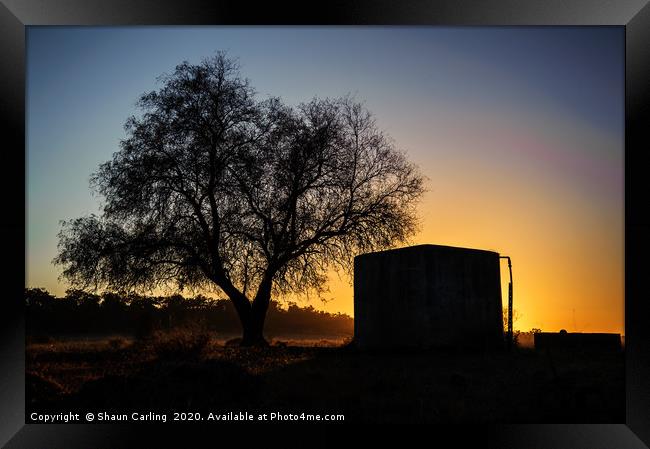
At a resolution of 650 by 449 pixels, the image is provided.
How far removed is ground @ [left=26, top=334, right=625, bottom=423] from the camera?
36.8 feet

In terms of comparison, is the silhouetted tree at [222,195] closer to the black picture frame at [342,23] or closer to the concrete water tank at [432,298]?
the concrete water tank at [432,298]

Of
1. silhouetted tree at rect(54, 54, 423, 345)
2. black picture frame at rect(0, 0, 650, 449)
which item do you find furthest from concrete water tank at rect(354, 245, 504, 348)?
black picture frame at rect(0, 0, 650, 449)

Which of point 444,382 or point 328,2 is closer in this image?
point 328,2

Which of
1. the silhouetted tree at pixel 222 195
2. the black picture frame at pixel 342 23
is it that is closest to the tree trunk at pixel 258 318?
the silhouetted tree at pixel 222 195

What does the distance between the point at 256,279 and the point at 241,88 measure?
238 inches

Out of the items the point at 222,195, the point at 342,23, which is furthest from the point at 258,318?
the point at 342,23

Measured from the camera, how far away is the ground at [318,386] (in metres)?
11.2

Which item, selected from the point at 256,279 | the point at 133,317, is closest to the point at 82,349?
the point at 133,317

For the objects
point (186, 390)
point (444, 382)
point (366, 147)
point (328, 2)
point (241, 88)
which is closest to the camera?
point (328, 2)

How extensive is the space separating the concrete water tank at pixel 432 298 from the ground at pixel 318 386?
3.35m

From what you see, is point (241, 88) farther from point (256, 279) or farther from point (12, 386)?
point (12, 386)

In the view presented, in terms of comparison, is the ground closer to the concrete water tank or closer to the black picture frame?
the black picture frame

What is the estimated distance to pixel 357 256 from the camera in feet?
76.9

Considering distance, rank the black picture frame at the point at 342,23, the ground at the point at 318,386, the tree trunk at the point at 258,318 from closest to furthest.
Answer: the black picture frame at the point at 342,23 < the ground at the point at 318,386 < the tree trunk at the point at 258,318
